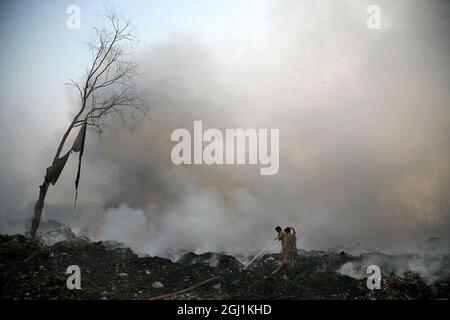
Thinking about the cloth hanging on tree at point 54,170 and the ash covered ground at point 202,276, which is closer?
the ash covered ground at point 202,276

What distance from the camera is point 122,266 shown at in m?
9.55

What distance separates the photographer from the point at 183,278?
9.12m

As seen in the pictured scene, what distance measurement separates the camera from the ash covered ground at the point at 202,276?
818 cm

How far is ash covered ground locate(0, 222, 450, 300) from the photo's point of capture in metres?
8.18

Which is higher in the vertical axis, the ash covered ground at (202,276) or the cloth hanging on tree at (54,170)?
the cloth hanging on tree at (54,170)

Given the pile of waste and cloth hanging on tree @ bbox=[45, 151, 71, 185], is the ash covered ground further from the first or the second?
cloth hanging on tree @ bbox=[45, 151, 71, 185]

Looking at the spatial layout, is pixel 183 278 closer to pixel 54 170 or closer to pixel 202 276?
pixel 202 276

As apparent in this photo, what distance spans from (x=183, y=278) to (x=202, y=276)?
54 cm

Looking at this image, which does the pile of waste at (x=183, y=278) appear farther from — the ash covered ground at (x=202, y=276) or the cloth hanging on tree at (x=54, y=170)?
the cloth hanging on tree at (x=54, y=170)

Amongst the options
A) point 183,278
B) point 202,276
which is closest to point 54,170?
point 183,278

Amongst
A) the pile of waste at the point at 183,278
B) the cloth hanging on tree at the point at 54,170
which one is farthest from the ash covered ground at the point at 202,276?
the cloth hanging on tree at the point at 54,170
